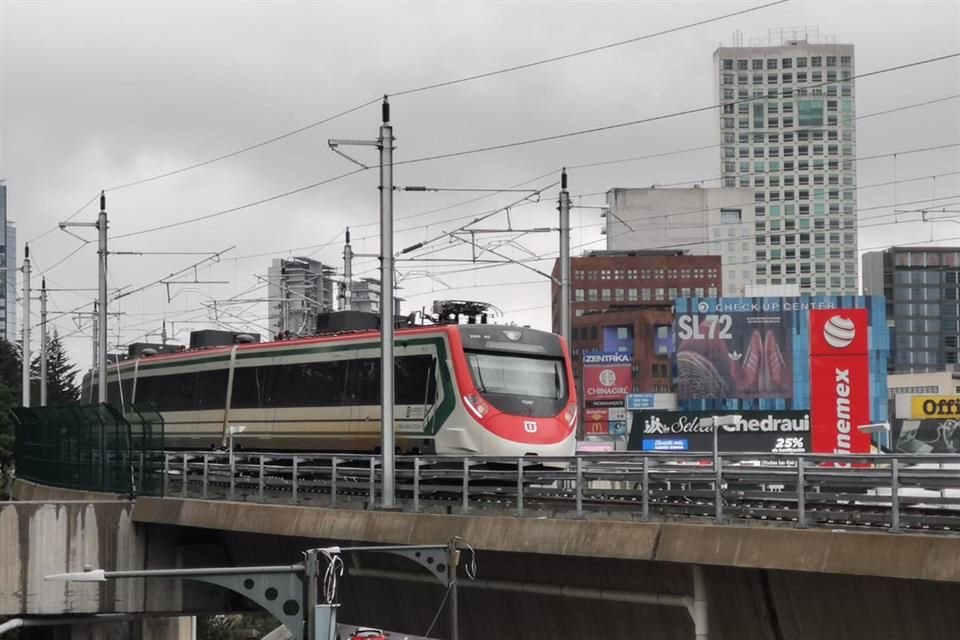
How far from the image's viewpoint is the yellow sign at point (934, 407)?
340 feet

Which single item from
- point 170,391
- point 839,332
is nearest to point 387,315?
point 170,391

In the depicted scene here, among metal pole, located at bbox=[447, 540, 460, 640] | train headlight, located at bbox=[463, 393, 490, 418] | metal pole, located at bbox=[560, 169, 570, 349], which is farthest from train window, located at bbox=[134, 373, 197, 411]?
metal pole, located at bbox=[447, 540, 460, 640]

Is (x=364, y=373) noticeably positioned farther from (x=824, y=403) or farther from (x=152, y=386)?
(x=824, y=403)

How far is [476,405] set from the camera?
29.9 metres

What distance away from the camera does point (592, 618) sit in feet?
69.2

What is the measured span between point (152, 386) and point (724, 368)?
314 feet

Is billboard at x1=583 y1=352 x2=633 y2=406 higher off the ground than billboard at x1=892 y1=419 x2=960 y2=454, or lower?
higher

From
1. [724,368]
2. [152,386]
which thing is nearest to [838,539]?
[152,386]

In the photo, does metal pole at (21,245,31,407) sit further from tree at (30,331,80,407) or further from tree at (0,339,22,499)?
tree at (30,331,80,407)

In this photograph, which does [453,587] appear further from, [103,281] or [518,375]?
[103,281]

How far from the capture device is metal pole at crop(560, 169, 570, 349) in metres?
34.5

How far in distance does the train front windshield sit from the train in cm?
2

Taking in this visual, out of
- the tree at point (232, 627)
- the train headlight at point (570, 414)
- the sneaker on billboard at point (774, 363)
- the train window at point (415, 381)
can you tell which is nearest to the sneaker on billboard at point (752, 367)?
the sneaker on billboard at point (774, 363)

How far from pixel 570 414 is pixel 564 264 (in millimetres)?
4997
